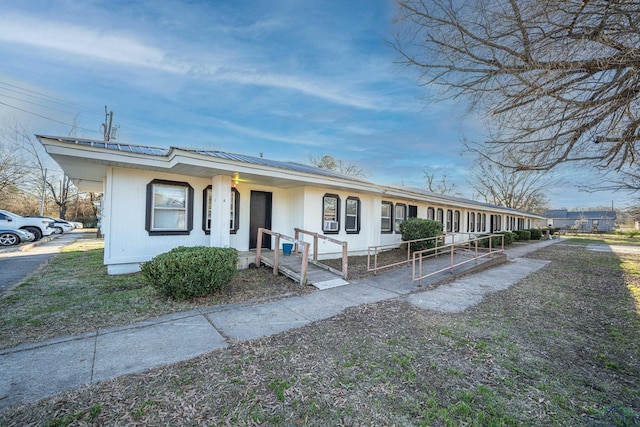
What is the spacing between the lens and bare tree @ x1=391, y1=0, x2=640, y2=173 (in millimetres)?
3785

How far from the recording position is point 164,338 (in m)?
3.71

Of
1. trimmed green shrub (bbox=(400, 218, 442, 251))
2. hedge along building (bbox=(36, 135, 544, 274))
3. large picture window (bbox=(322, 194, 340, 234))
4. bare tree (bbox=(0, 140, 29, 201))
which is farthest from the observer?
bare tree (bbox=(0, 140, 29, 201))

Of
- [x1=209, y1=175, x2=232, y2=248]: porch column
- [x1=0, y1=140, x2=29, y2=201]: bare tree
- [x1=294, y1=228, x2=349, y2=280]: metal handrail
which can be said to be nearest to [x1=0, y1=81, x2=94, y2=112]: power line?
[x1=0, y1=140, x2=29, y2=201]: bare tree

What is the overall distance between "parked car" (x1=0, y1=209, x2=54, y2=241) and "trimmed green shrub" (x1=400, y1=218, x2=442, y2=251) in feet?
61.0

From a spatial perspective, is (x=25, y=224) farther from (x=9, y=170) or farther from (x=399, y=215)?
(x=399, y=215)

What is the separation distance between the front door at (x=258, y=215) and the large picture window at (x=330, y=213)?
2.00m

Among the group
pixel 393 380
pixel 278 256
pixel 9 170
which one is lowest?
pixel 393 380

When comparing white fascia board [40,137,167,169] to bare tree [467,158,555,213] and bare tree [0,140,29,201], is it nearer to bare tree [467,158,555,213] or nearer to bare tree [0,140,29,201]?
bare tree [0,140,29,201]

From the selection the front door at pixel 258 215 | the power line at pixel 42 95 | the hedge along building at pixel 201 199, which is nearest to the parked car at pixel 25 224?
the hedge along building at pixel 201 199

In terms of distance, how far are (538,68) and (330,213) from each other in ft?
23.5

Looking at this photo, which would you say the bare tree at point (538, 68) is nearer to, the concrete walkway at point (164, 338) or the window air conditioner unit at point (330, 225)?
the concrete walkway at point (164, 338)

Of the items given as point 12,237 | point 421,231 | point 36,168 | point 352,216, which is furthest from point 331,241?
point 36,168

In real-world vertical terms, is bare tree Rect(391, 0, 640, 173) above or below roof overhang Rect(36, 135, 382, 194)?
above

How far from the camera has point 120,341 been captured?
A: 11.7ft
